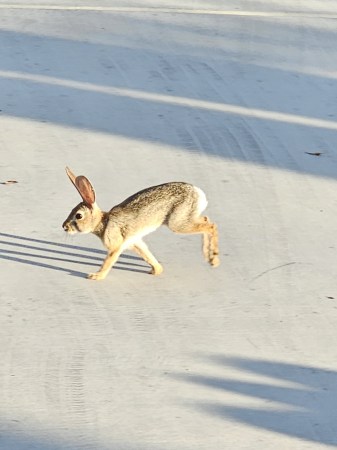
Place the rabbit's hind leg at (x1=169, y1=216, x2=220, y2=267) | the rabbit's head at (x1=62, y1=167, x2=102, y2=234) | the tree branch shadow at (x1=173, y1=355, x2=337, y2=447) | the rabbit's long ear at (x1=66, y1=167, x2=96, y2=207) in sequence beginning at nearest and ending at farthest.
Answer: the tree branch shadow at (x1=173, y1=355, x2=337, y2=447) → the rabbit's long ear at (x1=66, y1=167, x2=96, y2=207) → the rabbit's head at (x1=62, y1=167, x2=102, y2=234) → the rabbit's hind leg at (x1=169, y1=216, x2=220, y2=267)

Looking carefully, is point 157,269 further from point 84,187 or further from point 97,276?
point 84,187

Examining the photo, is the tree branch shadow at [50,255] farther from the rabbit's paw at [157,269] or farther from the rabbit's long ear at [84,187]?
the rabbit's long ear at [84,187]

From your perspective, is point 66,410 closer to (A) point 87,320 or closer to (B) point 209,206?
(A) point 87,320

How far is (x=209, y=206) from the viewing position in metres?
7.51

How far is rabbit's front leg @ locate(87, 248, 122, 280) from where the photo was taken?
6605 mm

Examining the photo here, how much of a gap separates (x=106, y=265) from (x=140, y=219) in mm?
282

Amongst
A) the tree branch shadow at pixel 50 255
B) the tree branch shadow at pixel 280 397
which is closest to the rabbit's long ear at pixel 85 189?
the tree branch shadow at pixel 50 255

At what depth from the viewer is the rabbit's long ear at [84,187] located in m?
6.48

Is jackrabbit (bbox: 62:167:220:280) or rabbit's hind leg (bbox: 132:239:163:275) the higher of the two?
jackrabbit (bbox: 62:167:220:280)

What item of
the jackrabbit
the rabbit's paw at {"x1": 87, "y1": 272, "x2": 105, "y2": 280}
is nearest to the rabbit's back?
the jackrabbit

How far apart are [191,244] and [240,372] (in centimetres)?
154

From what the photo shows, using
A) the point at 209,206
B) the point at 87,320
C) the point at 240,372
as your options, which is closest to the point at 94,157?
the point at 209,206

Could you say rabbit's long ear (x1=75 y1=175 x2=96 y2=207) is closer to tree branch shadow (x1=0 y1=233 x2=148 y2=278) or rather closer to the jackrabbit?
the jackrabbit

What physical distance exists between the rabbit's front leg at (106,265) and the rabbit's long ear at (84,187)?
0.87ft
